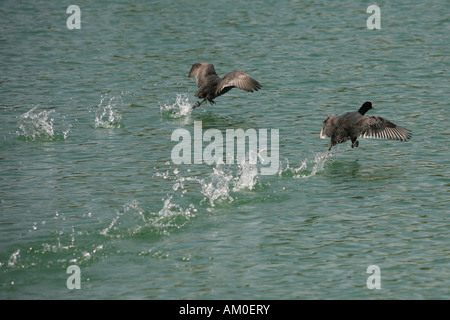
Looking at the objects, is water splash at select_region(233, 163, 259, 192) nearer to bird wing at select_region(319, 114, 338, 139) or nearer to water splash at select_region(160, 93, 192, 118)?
bird wing at select_region(319, 114, 338, 139)

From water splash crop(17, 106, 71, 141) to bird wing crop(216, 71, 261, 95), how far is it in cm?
355

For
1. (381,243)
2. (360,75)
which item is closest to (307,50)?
(360,75)

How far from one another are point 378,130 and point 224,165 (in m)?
2.95

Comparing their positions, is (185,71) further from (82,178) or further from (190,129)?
(82,178)

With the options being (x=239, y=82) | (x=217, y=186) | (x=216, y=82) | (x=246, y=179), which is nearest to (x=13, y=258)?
(x=217, y=186)

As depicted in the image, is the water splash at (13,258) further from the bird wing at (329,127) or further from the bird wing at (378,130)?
the bird wing at (378,130)

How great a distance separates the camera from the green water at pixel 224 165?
1126 centimetres

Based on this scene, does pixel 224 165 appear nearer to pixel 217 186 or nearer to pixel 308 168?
Result: pixel 308 168

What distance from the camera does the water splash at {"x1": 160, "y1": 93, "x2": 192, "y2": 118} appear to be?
19.9 metres

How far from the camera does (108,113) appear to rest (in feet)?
64.8

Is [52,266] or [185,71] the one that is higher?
[185,71]

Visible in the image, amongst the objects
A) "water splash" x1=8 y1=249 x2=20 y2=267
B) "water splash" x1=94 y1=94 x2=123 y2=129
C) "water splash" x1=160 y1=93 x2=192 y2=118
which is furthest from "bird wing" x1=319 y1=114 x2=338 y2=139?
"water splash" x1=8 y1=249 x2=20 y2=267

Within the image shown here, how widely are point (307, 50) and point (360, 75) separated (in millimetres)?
2867
